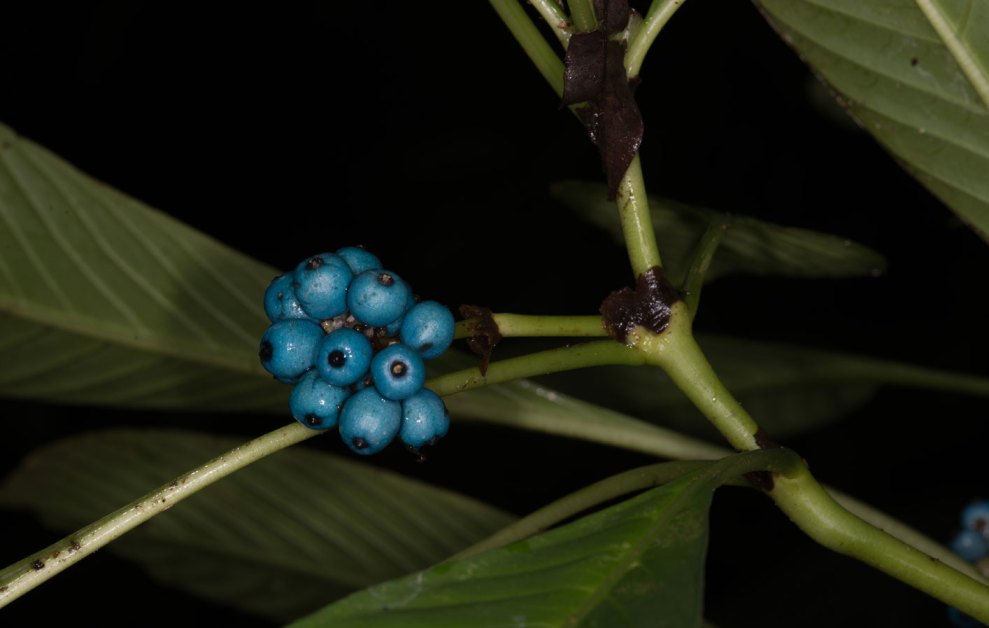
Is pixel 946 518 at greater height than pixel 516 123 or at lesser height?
lesser

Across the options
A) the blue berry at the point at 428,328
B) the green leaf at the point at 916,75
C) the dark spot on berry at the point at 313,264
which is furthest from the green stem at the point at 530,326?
the green leaf at the point at 916,75

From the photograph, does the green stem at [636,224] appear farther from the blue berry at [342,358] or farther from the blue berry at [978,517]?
the blue berry at [978,517]

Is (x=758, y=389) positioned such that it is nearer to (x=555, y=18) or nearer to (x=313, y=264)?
(x=555, y=18)

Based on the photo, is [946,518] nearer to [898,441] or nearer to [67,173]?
[898,441]

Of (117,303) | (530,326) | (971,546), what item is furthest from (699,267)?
(117,303)

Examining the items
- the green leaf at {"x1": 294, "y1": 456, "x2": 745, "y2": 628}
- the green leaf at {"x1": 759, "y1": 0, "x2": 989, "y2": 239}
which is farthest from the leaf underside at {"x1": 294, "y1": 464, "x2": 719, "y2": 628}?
the green leaf at {"x1": 759, "y1": 0, "x2": 989, "y2": 239}

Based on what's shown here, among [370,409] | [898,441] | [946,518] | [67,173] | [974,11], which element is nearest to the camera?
[370,409]

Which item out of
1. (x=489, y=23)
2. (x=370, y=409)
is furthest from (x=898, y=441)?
(x=370, y=409)
